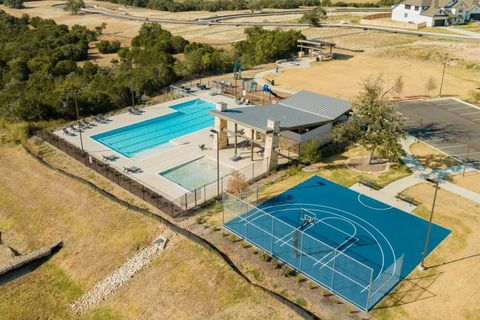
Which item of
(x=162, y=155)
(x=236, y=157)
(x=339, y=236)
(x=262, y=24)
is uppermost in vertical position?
(x=262, y=24)

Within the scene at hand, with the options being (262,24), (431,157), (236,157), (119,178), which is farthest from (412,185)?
(262,24)

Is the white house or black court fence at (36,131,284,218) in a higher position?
the white house

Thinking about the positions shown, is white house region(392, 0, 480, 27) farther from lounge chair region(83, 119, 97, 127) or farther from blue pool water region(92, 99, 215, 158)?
lounge chair region(83, 119, 97, 127)

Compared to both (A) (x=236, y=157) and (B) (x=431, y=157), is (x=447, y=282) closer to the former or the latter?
(B) (x=431, y=157)

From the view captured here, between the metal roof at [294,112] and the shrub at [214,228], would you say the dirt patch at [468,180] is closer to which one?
the metal roof at [294,112]

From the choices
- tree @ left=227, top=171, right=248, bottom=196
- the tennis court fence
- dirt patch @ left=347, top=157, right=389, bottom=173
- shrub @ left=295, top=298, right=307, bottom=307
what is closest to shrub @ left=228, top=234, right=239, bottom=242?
the tennis court fence

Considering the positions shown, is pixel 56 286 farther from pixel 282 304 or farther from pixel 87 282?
pixel 282 304

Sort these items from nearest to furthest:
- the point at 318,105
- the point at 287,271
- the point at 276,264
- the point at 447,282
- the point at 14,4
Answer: the point at 447,282, the point at 287,271, the point at 276,264, the point at 318,105, the point at 14,4
